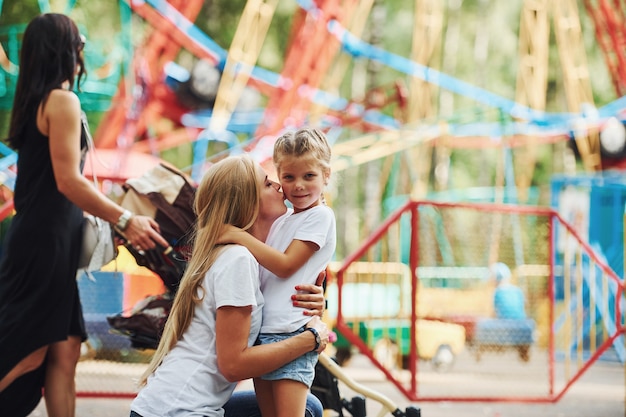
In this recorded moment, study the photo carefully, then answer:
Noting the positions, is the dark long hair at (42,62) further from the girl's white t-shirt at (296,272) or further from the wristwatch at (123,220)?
the girl's white t-shirt at (296,272)

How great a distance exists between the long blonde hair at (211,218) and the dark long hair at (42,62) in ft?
4.26

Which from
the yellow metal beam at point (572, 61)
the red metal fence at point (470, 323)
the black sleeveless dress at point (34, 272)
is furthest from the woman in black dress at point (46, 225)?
the yellow metal beam at point (572, 61)

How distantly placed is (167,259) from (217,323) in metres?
1.23

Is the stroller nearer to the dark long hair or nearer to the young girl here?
the dark long hair

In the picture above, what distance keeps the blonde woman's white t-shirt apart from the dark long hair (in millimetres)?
1499

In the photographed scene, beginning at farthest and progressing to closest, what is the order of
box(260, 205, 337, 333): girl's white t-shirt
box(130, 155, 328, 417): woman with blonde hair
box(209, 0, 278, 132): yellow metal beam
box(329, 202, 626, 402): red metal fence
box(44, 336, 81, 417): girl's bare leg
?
box(209, 0, 278, 132): yellow metal beam → box(329, 202, 626, 402): red metal fence → box(44, 336, 81, 417): girl's bare leg → box(260, 205, 337, 333): girl's white t-shirt → box(130, 155, 328, 417): woman with blonde hair

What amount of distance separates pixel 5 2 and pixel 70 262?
15.4 metres

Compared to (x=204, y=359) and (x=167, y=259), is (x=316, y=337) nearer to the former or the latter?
(x=204, y=359)

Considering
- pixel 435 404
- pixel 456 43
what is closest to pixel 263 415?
pixel 435 404

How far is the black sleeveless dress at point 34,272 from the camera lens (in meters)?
3.79

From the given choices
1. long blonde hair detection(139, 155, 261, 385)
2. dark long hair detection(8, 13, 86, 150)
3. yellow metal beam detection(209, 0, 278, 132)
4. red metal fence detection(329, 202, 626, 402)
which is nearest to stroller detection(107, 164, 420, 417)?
dark long hair detection(8, 13, 86, 150)

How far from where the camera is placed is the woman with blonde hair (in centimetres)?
270

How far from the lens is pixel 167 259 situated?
388 cm

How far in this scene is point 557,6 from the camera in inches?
605
